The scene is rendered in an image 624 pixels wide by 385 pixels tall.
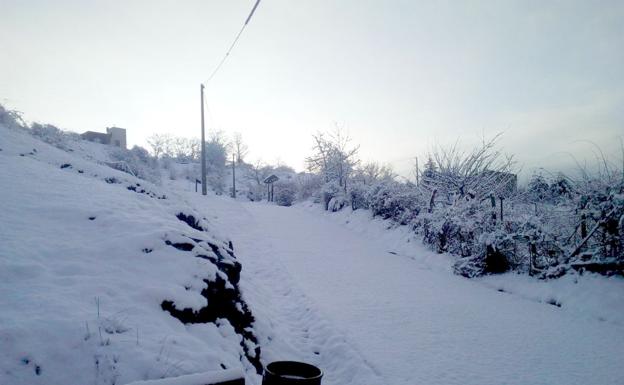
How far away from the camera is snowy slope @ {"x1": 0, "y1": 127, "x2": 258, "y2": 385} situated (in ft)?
7.38

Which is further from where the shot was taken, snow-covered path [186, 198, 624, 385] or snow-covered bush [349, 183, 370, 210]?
snow-covered bush [349, 183, 370, 210]

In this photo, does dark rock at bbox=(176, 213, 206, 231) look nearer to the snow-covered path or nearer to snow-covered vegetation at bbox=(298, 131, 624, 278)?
the snow-covered path

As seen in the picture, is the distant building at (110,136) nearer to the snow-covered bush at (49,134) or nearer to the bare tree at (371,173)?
the snow-covered bush at (49,134)

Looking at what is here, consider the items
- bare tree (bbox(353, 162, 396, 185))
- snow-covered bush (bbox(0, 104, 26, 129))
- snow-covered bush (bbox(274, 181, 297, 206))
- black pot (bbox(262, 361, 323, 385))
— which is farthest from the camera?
snow-covered bush (bbox(274, 181, 297, 206))

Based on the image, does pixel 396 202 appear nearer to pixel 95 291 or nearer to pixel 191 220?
pixel 191 220

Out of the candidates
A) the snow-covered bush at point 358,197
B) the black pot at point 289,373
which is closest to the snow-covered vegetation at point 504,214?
the snow-covered bush at point 358,197

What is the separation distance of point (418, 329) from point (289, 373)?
2.93 m

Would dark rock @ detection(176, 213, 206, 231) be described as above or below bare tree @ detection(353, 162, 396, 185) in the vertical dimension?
below

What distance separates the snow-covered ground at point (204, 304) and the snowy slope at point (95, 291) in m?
0.01

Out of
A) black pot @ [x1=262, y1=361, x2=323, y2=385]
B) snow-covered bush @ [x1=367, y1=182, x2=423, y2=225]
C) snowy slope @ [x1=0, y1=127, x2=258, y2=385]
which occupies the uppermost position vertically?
snow-covered bush @ [x1=367, y1=182, x2=423, y2=225]

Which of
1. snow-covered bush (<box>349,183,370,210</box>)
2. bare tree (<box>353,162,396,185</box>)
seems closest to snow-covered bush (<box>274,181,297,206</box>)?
bare tree (<box>353,162,396,185</box>)

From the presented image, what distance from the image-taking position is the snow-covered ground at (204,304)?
8.00 ft

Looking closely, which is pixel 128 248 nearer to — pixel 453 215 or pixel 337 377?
pixel 337 377

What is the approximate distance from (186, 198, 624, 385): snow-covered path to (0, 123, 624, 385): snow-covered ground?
0.03 metres
